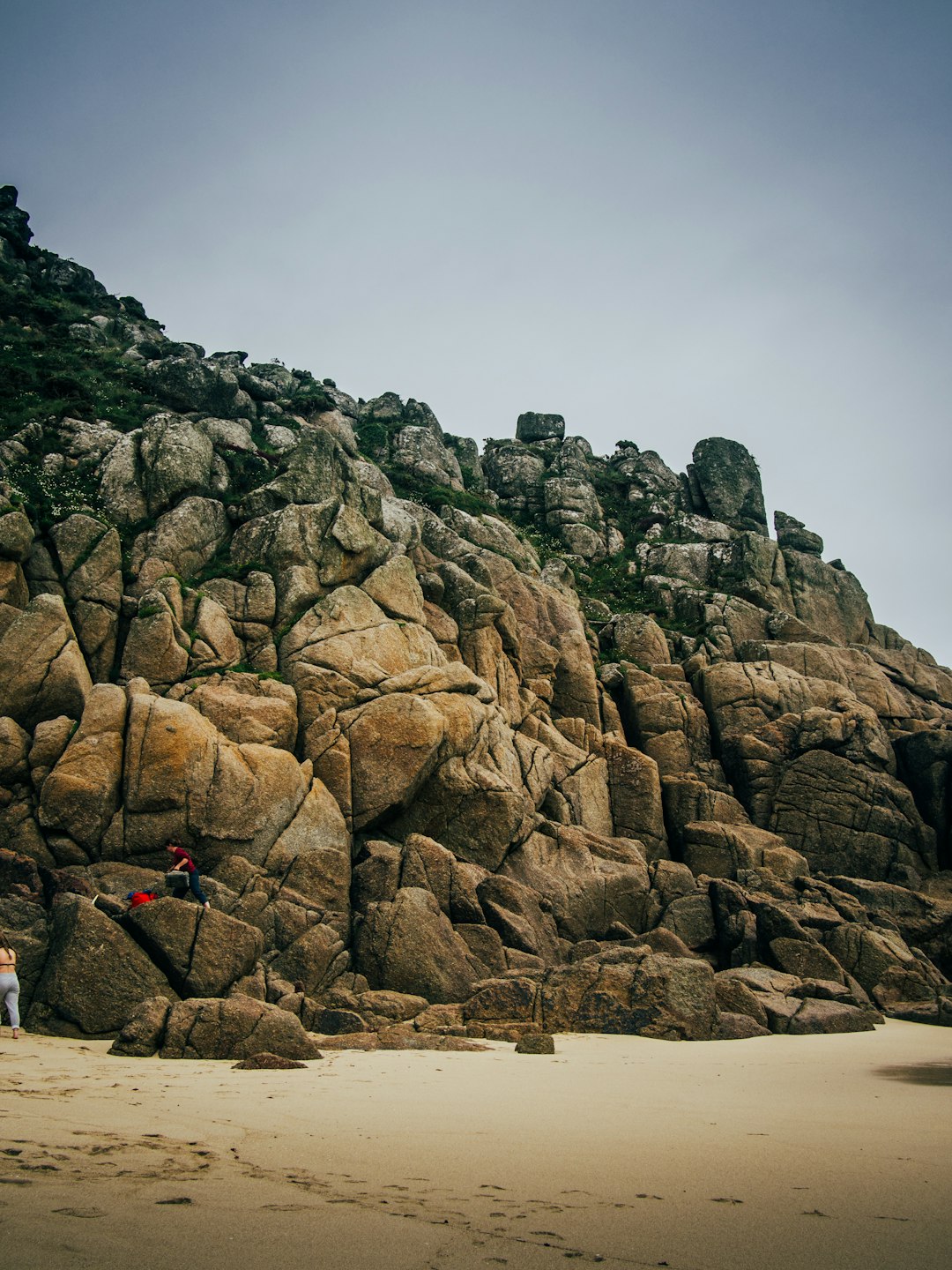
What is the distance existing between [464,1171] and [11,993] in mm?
10871

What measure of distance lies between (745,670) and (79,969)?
31.5 meters

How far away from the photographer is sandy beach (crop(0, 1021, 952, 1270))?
389cm

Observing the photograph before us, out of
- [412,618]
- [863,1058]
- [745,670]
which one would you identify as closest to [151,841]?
[412,618]

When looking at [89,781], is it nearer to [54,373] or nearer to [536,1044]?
[536,1044]

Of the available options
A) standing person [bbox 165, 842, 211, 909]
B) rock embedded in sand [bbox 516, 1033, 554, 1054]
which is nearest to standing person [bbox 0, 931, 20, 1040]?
standing person [bbox 165, 842, 211, 909]

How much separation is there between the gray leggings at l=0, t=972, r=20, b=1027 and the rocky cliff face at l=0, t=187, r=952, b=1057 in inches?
23.6

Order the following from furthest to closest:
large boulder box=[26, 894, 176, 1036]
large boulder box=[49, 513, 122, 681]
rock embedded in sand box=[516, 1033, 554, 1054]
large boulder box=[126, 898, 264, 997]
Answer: large boulder box=[49, 513, 122, 681] < large boulder box=[126, 898, 264, 997] < large boulder box=[26, 894, 176, 1036] < rock embedded in sand box=[516, 1033, 554, 1054]

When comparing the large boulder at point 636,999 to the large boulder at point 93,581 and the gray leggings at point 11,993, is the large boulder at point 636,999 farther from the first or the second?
the large boulder at point 93,581

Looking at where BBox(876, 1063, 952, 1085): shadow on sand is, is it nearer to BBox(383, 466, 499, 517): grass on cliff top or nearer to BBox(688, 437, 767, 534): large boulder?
BBox(383, 466, 499, 517): grass on cliff top

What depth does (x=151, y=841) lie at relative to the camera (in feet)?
68.2

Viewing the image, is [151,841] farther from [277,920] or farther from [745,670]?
[745,670]

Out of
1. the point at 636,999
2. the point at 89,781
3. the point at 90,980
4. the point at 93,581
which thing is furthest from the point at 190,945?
the point at 93,581

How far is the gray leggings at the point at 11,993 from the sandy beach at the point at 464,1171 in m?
4.25

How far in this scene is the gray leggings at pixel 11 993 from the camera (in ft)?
42.8
